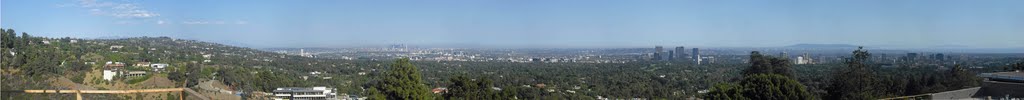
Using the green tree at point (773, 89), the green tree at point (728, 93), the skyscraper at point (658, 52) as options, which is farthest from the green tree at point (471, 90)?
the skyscraper at point (658, 52)

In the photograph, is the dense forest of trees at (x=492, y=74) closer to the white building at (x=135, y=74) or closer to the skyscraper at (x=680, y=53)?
the white building at (x=135, y=74)

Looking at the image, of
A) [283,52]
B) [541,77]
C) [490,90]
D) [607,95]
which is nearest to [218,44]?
[283,52]

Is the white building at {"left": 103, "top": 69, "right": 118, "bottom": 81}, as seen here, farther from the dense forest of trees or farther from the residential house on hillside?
the residential house on hillside

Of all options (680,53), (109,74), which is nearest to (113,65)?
(109,74)

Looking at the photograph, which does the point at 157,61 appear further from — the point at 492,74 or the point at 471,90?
the point at 471,90

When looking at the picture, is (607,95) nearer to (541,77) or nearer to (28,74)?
(541,77)

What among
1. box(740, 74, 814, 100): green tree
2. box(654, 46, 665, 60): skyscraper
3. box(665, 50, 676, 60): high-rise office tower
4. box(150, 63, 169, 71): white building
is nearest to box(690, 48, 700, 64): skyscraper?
box(665, 50, 676, 60): high-rise office tower
